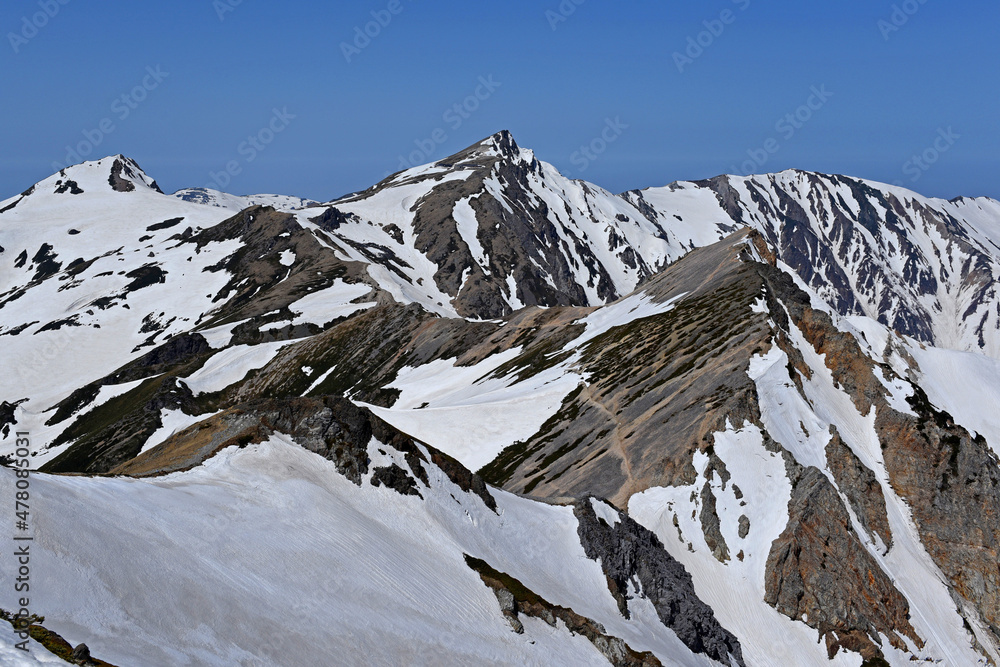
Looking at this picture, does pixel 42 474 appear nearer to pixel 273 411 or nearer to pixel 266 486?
pixel 266 486

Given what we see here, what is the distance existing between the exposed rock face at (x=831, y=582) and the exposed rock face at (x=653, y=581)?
25.7 ft

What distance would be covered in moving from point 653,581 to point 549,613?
15903mm

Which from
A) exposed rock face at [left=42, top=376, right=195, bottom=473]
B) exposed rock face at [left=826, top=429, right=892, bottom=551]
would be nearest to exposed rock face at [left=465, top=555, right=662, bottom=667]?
exposed rock face at [left=826, top=429, right=892, bottom=551]

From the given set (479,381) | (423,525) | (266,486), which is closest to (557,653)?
(423,525)

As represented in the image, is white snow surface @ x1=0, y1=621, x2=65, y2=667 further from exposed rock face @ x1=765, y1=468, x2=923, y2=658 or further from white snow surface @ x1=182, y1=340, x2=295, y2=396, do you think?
white snow surface @ x1=182, y1=340, x2=295, y2=396

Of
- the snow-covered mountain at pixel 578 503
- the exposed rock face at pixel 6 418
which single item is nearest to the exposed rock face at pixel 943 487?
the snow-covered mountain at pixel 578 503

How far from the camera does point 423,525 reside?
47125 millimetres

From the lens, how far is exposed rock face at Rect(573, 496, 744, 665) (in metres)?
56.3

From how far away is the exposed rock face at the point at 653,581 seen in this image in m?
56.3

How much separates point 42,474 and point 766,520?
55.4m

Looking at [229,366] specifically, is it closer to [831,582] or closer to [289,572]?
[831,582]

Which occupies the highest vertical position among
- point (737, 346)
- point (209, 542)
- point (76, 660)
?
point (737, 346)

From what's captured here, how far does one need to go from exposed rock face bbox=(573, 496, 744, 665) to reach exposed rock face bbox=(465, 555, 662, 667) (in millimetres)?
7361

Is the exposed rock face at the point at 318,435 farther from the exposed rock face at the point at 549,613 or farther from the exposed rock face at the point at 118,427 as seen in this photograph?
the exposed rock face at the point at 118,427
